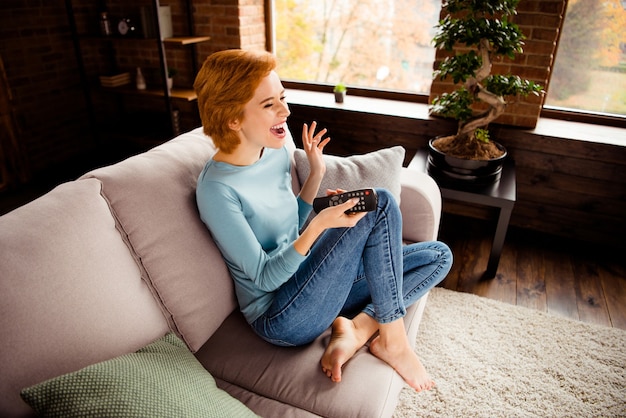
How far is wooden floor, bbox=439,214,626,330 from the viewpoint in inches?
83.4

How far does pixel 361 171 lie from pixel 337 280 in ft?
1.78

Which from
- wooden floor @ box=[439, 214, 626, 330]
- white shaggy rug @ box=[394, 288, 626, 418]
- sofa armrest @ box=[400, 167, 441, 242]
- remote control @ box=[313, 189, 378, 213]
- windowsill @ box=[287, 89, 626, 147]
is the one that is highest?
remote control @ box=[313, 189, 378, 213]

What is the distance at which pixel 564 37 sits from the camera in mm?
Result: 2451

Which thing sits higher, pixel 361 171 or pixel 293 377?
pixel 361 171

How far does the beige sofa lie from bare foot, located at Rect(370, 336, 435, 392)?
0.03 meters

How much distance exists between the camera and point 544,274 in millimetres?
2340

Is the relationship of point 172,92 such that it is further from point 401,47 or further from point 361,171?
point 361,171

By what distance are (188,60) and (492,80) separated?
2090 mm

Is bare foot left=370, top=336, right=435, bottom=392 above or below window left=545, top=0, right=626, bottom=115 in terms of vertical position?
below

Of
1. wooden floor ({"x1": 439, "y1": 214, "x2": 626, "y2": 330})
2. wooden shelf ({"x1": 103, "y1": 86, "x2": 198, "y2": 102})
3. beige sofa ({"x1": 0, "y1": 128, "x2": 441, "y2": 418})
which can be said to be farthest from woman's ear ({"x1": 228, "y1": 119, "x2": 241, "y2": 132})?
wooden shelf ({"x1": 103, "y1": 86, "x2": 198, "y2": 102})

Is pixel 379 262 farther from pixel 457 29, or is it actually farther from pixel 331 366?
pixel 457 29

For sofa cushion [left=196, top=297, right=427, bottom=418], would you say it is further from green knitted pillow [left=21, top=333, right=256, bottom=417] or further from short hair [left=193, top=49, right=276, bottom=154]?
short hair [left=193, top=49, right=276, bottom=154]

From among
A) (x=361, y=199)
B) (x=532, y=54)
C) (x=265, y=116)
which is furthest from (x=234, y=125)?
(x=532, y=54)

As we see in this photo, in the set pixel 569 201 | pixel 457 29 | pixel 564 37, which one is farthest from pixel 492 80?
pixel 569 201
